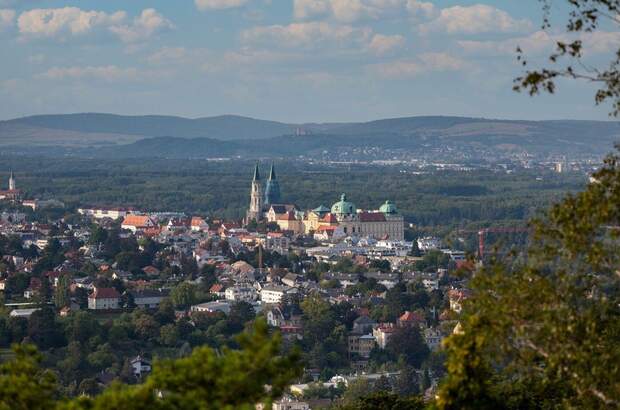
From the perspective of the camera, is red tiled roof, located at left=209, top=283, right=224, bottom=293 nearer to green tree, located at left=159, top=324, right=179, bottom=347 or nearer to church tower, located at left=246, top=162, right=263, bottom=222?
green tree, located at left=159, top=324, right=179, bottom=347

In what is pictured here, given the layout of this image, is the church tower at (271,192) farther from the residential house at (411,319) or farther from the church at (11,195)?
the residential house at (411,319)

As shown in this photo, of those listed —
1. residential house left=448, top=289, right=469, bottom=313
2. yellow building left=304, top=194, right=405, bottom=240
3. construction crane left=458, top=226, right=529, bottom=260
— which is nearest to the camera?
residential house left=448, top=289, right=469, bottom=313

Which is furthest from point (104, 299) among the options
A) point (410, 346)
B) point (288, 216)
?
point (288, 216)

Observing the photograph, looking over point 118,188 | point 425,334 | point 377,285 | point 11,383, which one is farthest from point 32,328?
point 118,188

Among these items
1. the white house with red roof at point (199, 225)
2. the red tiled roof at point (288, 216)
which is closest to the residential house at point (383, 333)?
the white house with red roof at point (199, 225)

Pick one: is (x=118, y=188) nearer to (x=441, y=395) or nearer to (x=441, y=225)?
(x=441, y=225)

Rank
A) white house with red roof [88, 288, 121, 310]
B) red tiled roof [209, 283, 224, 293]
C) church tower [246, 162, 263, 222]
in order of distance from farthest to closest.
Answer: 1. church tower [246, 162, 263, 222]
2. red tiled roof [209, 283, 224, 293]
3. white house with red roof [88, 288, 121, 310]

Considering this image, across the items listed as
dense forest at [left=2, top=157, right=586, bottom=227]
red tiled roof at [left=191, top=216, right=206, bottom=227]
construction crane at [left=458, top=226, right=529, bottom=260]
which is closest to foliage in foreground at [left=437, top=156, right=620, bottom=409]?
construction crane at [left=458, top=226, right=529, bottom=260]

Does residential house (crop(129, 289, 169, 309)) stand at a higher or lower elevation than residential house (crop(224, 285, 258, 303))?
higher
